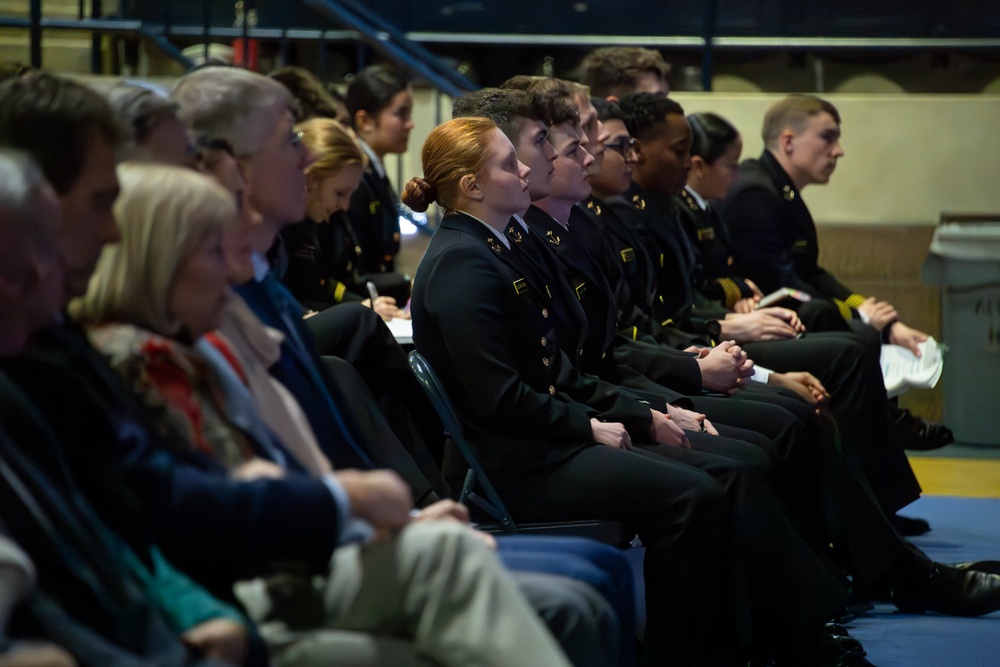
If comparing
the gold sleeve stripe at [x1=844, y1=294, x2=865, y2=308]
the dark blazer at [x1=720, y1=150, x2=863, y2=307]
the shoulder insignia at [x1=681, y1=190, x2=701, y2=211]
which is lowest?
the gold sleeve stripe at [x1=844, y1=294, x2=865, y2=308]

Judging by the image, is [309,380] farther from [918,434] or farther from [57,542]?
[918,434]

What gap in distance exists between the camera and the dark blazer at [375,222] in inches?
209

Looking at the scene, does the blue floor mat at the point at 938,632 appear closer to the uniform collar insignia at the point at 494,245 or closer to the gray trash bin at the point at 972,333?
the uniform collar insignia at the point at 494,245

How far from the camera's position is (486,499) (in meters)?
3.05

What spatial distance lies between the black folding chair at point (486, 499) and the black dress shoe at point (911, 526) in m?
2.36

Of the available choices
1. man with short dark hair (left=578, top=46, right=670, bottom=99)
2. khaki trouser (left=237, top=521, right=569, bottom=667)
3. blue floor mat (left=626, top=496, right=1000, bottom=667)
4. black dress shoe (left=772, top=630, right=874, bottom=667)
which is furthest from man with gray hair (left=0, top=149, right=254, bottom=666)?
man with short dark hair (left=578, top=46, right=670, bottom=99)

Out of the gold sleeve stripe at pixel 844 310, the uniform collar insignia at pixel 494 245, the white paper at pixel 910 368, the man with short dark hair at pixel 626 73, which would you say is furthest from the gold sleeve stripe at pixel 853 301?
the uniform collar insignia at pixel 494 245

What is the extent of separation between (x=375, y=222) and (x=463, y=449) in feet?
8.21

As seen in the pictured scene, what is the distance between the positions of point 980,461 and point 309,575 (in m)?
5.19

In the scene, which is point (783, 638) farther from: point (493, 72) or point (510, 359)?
point (493, 72)

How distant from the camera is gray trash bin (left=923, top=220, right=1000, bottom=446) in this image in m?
6.64

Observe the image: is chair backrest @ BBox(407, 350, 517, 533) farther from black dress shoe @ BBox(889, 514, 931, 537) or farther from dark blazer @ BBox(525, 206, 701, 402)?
black dress shoe @ BBox(889, 514, 931, 537)

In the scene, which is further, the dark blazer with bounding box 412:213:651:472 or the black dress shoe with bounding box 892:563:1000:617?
the black dress shoe with bounding box 892:563:1000:617

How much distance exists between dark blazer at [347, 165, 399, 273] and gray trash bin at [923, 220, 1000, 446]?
9.33 feet
